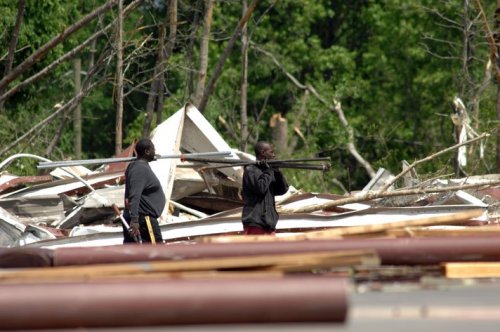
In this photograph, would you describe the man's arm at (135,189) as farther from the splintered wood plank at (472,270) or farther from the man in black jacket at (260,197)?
the splintered wood plank at (472,270)

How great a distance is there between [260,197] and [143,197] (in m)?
1.14

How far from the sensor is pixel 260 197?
39.3ft

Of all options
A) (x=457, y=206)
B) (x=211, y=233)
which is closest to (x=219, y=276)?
(x=211, y=233)

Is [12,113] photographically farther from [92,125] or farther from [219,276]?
[219,276]

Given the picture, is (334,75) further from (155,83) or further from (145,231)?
(145,231)

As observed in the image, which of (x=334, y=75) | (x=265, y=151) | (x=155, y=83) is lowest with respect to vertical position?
(x=265, y=151)

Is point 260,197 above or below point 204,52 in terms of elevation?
below

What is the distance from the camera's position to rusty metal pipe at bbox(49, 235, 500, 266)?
269 inches

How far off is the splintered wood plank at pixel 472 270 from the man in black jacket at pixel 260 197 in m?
5.03

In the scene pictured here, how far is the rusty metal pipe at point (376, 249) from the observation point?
6832 millimetres

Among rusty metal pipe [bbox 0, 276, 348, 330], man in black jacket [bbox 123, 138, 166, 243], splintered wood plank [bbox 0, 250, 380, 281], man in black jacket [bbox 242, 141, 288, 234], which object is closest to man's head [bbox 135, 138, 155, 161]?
man in black jacket [bbox 123, 138, 166, 243]

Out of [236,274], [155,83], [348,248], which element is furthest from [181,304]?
[155,83]

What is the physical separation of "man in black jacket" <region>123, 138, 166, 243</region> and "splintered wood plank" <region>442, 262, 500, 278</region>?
5.52 metres

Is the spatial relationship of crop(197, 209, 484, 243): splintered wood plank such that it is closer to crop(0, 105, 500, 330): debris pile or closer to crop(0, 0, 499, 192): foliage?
crop(0, 105, 500, 330): debris pile
